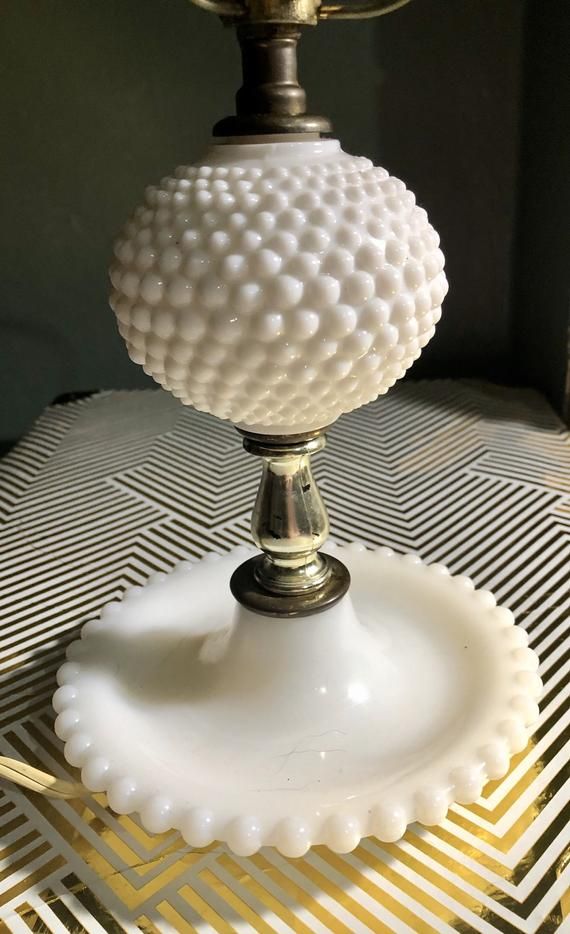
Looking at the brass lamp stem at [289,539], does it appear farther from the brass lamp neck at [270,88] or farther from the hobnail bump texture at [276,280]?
the brass lamp neck at [270,88]

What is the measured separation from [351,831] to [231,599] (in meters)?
0.25

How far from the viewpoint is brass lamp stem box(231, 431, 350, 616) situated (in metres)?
0.54

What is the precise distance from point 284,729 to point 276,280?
11.0 inches

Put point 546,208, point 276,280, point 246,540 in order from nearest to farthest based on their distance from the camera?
point 276,280 → point 246,540 → point 546,208

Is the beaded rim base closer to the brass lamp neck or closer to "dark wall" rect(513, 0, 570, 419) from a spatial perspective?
the brass lamp neck

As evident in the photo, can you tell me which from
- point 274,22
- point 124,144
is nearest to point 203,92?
point 124,144

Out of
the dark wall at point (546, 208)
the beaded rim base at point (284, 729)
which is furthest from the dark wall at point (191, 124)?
the beaded rim base at point (284, 729)

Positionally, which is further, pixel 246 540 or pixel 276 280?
pixel 246 540

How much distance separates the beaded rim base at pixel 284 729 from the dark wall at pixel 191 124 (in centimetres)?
88

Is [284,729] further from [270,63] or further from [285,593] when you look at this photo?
[270,63]

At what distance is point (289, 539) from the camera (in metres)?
0.54

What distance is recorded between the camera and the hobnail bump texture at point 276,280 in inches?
16.1

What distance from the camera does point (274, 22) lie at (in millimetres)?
447

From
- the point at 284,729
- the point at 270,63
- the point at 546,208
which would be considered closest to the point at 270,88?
the point at 270,63
